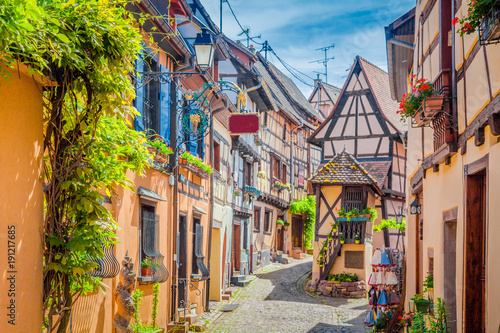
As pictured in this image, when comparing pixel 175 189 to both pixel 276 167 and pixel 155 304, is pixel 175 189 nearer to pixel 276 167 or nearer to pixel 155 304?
pixel 155 304

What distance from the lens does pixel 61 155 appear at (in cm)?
443

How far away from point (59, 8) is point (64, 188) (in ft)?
4.14

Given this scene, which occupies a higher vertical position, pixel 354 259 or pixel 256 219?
pixel 256 219

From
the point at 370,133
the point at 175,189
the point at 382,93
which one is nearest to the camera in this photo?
the point at 175,189

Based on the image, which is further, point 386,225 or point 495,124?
point 386,225

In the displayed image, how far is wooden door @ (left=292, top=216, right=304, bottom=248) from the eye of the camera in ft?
95.6

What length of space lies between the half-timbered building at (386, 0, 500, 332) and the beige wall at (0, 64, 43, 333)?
11.2 ft

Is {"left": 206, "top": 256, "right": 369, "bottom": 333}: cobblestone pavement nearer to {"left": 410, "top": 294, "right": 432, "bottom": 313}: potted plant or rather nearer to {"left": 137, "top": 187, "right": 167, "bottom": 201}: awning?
{"left": 137, "top": 187, "right": 167, "bottom": 201}: awning

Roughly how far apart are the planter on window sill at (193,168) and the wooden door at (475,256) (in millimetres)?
6072

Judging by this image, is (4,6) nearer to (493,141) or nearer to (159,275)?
(493,141)

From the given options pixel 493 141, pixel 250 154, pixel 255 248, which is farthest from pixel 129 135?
pixel 255 248

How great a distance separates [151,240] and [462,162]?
5256 millimetres

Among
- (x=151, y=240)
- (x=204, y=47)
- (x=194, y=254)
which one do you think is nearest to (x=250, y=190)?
(x=194, y=254)

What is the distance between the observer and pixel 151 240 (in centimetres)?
993
